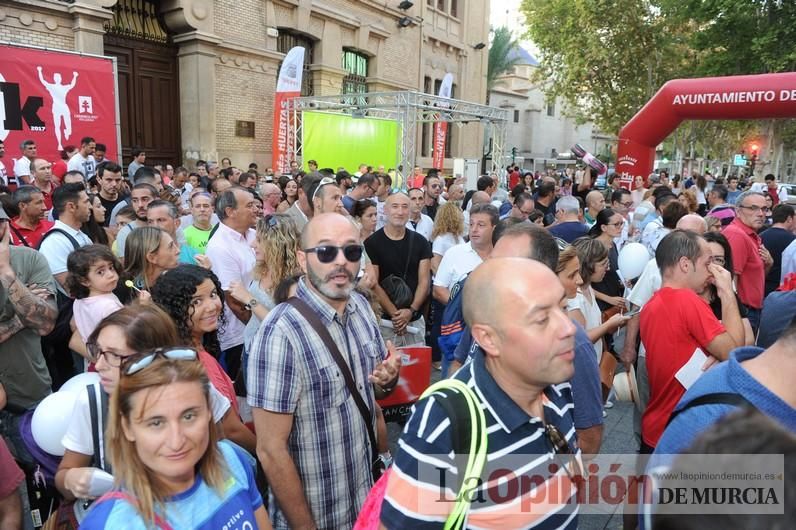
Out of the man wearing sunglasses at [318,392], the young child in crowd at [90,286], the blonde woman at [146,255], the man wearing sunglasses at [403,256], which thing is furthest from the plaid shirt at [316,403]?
the man wearing sunglasses at [403,256]

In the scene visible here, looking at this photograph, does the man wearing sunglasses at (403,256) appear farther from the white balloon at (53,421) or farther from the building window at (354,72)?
the building window at (354,72)

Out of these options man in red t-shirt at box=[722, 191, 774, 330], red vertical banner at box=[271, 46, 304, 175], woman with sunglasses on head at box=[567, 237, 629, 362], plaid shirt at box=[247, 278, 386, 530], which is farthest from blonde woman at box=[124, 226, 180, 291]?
red vertical banner at box=[271, 46, 304, 175]

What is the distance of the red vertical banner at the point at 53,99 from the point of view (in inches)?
345

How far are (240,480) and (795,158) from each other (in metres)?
63.5

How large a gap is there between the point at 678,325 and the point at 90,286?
3.26 m

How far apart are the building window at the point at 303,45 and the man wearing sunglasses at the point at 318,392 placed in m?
15.5

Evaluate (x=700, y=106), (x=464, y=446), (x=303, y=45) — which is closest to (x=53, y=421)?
(x=464, y=446)

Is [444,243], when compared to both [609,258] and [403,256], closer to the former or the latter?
[403,256]

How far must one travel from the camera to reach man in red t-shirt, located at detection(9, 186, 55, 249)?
4445 mm

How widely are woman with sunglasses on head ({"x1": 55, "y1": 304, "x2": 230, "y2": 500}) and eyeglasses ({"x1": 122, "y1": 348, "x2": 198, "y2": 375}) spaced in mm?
179

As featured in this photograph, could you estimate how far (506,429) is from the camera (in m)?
1.43

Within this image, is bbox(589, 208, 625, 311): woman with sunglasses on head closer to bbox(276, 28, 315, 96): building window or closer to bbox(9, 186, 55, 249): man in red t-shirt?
bbox(9, 186, 55, 249): man in red t-shirt

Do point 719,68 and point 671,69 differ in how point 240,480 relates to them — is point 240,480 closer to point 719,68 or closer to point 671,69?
point 719,68

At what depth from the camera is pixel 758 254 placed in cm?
541
